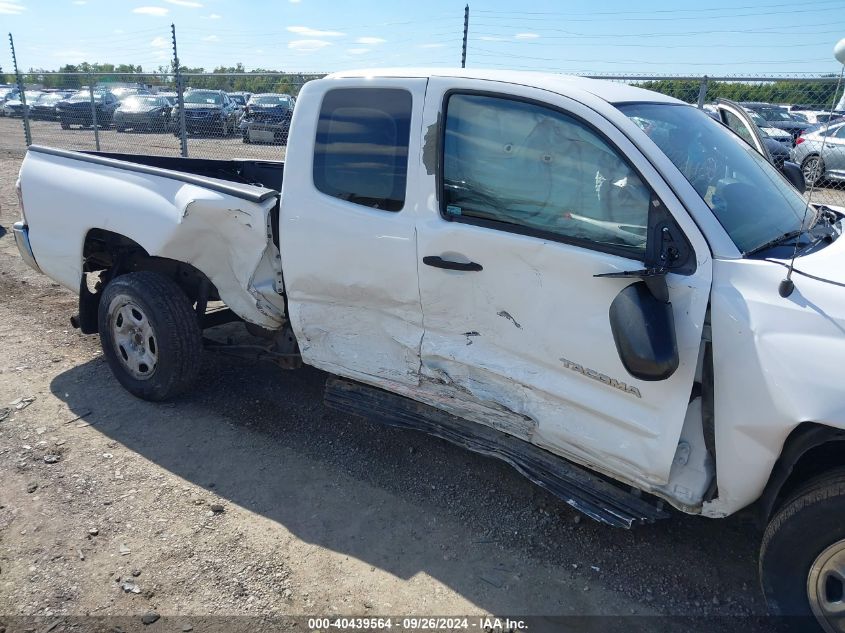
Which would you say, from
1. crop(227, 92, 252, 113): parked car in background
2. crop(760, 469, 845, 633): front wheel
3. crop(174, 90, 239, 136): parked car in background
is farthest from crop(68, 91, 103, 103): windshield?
crop(760, 469, 845, 633): front wheel

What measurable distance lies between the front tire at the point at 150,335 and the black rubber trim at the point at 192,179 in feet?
2.19

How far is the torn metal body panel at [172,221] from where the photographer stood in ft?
12.3

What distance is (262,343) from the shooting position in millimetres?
4449

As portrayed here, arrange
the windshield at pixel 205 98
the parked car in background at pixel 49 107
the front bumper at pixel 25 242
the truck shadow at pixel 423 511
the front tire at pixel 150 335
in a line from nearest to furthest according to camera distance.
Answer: the truck shadow at pixel 423 511 < the front tire at pixel 150 335 < the front bumper at pixel 25 242 < the windshield at pixel 205 98 < the parked car in background at pixel 49 107

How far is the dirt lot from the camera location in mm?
2809

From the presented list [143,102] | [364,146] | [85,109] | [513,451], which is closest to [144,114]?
[143,102]

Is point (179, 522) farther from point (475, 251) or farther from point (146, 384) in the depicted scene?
point (475, 251)

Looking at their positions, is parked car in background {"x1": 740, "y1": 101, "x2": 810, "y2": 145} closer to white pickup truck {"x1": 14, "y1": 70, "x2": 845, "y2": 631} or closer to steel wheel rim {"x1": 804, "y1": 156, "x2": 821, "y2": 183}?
steel wheel rim {"x1": 804, "y1": 156, "x2": 821, "y2": 183}

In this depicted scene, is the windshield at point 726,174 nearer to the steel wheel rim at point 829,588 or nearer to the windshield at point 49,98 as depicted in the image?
the steel wheel rim at point 829,588

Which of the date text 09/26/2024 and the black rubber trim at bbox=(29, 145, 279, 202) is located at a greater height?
the black rubber trim at bbox=(29, 145, 279, 202)

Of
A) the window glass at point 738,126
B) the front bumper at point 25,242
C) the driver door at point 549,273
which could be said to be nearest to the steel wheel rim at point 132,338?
the front bumper at point 25,242

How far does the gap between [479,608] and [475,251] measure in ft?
5.11

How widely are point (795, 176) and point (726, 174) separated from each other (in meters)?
1.30

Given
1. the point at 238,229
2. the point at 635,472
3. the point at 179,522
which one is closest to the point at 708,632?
the point at 635,472
